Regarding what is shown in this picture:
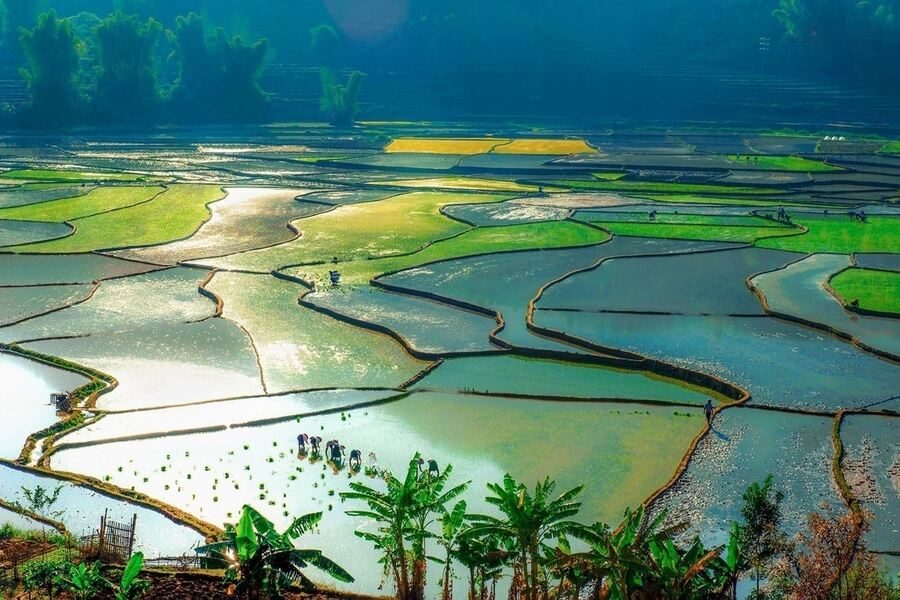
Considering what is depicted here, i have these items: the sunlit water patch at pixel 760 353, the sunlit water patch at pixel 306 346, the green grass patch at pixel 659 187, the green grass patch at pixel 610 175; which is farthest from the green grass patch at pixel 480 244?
the green grass patch at pixel 610 175

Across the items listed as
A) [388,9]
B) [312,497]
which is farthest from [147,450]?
[388,9]

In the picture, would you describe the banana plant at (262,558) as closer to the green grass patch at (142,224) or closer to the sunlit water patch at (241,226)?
the sunlit water patch at (241,226)

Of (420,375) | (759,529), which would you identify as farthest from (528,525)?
(420,375)

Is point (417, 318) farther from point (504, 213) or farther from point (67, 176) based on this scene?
point (67, 176)

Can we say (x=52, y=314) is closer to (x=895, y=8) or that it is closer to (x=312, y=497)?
(x=312, y=497)

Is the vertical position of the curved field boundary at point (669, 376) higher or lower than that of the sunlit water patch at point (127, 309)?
higher

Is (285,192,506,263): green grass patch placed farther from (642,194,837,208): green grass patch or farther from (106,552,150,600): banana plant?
(106,552,150,600): banana plant
